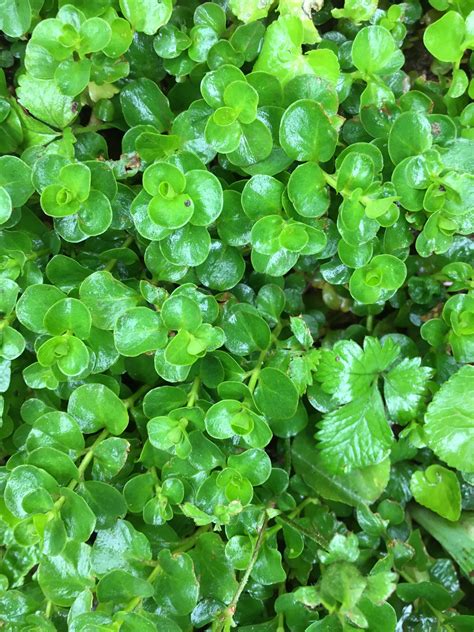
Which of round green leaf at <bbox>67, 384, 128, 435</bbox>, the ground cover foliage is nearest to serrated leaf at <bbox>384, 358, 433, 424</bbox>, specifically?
the ground cover foliage

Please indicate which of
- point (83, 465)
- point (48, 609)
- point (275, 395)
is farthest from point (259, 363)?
point (48, 609)

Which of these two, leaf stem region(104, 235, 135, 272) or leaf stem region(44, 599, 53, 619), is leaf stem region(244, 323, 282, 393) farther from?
leaf stem region(44, 599, 53, 619)

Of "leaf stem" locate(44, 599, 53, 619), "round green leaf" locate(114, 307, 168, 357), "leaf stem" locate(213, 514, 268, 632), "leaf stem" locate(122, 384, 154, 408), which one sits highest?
"round green leaf" locate(114, 307, 168, 357)

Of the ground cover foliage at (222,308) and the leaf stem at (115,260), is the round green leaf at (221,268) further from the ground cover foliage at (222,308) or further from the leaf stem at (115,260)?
the leaf stem at (115,260)

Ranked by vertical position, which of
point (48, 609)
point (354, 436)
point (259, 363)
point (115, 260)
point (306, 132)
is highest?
point (306, 132)

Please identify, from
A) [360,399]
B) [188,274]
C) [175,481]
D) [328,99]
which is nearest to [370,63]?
[328,99]

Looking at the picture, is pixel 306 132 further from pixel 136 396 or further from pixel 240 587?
pixel 240 587

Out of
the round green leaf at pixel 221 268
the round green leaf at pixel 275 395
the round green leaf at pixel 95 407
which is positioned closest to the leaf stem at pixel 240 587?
the round green leaf at pixel 275 395

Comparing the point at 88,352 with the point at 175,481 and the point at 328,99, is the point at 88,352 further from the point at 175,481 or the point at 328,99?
the point at 328,99
